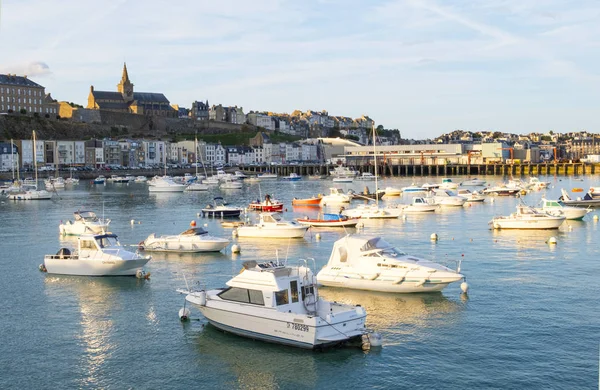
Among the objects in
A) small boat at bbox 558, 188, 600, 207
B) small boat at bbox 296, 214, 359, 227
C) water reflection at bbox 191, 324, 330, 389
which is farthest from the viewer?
small boat at bbox 558, 188, 600, 207

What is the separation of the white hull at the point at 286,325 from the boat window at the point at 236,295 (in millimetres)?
172

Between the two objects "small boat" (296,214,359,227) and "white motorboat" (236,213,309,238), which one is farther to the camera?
"small boat" (296,214,359,227)

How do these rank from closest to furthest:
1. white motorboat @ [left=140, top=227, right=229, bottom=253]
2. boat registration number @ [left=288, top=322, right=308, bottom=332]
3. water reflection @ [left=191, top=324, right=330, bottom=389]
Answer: water reflection @ [left=191, top=324, right=330, bottom=389]
boat registration number @ [left=288, top=322, right=308, bottom=332]
white motorboat @ [left=140, top=227, right=229, bottom=253]

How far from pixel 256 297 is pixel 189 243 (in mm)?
17173

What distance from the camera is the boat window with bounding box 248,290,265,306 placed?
20.8 meters

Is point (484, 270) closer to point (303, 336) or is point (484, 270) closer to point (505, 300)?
point (505, 300)

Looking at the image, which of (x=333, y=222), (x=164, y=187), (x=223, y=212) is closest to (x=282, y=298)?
(x=333, y=222)

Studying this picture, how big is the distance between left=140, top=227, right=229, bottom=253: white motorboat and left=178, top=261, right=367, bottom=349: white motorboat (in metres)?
15.5

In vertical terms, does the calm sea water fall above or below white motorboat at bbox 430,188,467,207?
below

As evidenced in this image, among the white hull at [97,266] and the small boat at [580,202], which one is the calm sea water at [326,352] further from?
the small boat at [580,202]

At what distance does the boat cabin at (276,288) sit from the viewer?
67.4 feet

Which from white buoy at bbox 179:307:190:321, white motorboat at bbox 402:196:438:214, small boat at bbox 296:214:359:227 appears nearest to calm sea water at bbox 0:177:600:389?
white buoy at bbox 179:307:190:321

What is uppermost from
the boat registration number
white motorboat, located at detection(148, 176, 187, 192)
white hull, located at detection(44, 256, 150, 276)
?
white motorboat, located at detection(148, 176, 187, 192)

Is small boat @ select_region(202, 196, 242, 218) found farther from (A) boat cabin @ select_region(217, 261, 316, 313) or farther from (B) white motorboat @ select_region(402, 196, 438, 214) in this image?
(A) boat cabin @ select_region(217, 261, 316, 313)
